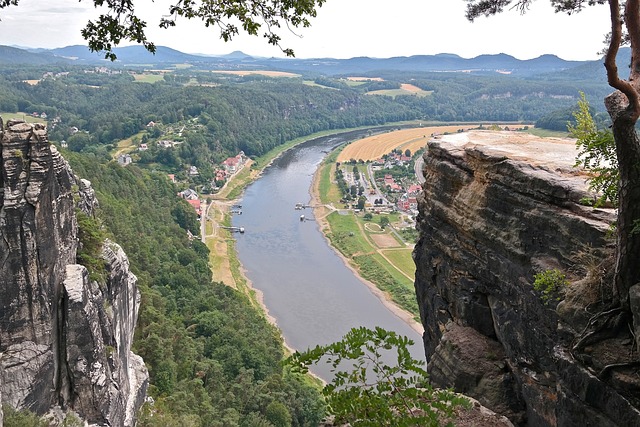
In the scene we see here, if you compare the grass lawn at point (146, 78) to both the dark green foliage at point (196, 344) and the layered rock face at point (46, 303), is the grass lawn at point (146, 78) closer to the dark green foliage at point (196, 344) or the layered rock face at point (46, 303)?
the dark green foliage at point (196, 344)

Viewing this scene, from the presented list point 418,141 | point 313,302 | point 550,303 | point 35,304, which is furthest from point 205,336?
point 418,141

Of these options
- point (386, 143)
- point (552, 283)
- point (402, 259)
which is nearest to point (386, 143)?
point (386, 143)

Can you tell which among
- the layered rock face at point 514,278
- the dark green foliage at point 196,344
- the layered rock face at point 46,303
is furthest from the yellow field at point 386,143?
the layered rock face at point 514,278

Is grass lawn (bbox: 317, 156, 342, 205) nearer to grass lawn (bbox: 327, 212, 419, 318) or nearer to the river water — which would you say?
the river water

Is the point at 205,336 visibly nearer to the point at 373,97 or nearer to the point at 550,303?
the point at 550,303

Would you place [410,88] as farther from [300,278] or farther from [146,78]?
[300,278]

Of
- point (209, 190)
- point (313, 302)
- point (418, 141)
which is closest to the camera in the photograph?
point (313, 302)
